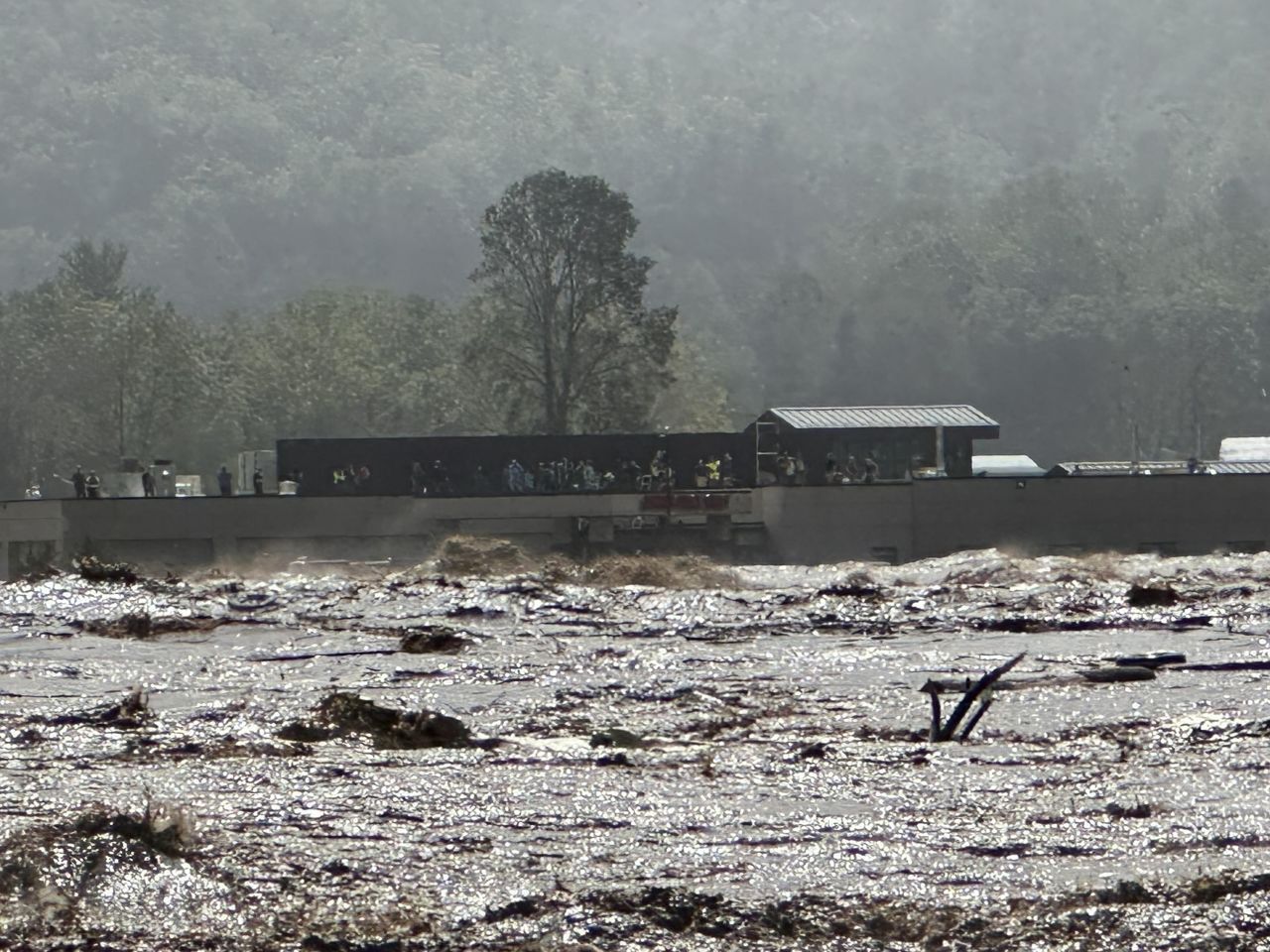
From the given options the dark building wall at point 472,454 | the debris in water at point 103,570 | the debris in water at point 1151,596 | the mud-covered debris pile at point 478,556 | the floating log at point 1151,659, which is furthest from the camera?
the dark building wall at point 472,454

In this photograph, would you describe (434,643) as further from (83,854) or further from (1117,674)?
(83,854)

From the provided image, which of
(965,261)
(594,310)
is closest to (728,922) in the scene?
(594,310)

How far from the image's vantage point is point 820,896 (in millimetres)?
9773

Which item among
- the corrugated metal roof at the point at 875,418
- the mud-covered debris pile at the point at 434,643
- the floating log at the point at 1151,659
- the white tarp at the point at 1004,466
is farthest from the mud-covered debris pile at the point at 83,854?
the white tarp at the point at 1004,466

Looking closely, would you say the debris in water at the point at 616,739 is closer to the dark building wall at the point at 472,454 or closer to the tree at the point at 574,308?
the dark building wall at the point at 472,454

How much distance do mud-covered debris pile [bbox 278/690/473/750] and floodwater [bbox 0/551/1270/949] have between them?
0.04 meters

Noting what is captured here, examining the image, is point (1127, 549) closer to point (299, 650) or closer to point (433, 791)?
point (299, 650)

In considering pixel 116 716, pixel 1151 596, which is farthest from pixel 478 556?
pixel 116 716

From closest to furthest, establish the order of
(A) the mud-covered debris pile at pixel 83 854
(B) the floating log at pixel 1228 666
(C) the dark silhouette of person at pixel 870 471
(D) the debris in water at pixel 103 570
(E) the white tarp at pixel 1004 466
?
(A) the mud-covered debris pile at pixel 83 854
(B) the floating log at pixel 1228 666
(D) the debris in water at pixel 103 570
(C) the dark silhouette of person at pixel 870 471
(E) the white tarp at pixel 1004 466

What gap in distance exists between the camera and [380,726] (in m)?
15.8

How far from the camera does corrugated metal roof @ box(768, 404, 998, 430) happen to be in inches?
2724

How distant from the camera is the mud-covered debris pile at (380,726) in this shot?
1519 centimetres

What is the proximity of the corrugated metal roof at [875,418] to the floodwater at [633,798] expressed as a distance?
43.4 m

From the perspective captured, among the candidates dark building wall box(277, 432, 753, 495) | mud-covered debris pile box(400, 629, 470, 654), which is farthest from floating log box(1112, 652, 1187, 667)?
dark building wall box(277, 432, 753, 495)
